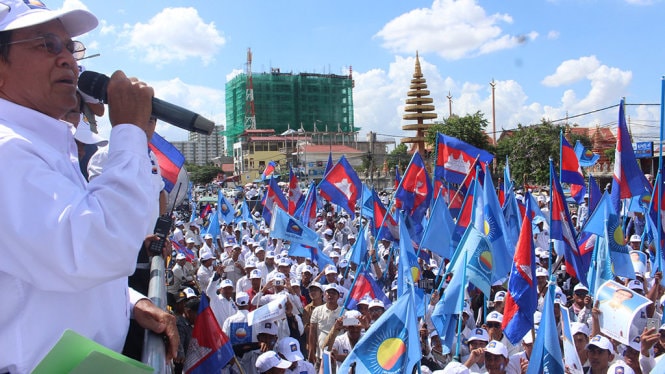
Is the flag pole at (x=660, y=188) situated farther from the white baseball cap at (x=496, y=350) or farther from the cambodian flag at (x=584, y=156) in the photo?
the cambodian flag at (x=584, y=156)

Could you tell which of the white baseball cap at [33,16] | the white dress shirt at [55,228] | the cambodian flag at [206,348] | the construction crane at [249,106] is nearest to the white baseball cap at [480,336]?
the cambodian flag at [206,348]

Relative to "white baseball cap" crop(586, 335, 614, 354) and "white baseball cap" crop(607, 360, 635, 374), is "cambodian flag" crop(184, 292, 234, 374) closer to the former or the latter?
"white baseball cap" crop(607, 360, 635, 374)

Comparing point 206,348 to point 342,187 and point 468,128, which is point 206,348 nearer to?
point 342,187

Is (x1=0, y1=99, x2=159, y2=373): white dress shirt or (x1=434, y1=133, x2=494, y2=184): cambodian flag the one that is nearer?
(x1=0, y1=99, x2=159, y2=373): white dress shirt

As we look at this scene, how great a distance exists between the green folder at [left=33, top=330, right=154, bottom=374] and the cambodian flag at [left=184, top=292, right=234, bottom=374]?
3754 millimetres

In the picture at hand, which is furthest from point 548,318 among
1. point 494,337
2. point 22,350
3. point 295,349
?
point 22,350

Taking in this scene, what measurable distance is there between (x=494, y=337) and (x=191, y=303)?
3.15m

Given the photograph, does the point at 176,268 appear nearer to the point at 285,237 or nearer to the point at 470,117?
the point at 285,237

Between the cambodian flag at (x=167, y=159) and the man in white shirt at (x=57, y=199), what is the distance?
9.79 feet

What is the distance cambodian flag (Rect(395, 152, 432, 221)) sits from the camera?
1100 centimetres

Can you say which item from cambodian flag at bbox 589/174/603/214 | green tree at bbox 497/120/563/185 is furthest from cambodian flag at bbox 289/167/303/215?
green tree at bbox 497/120/563/185

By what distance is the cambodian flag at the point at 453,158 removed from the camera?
10.4m

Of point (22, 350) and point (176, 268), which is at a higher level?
point (22, 350)

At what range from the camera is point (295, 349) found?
18.4 feet
